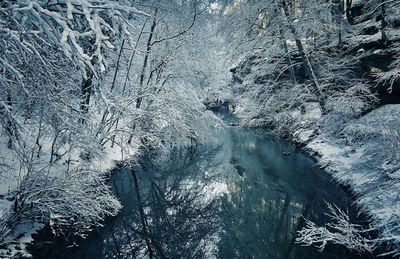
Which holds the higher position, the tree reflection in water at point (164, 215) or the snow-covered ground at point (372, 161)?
the tree reflection in water at point (164, 215)

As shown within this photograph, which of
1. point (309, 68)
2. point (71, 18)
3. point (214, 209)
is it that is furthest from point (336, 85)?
point (71, 18)

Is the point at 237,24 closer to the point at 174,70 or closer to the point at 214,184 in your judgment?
the point at 174,70

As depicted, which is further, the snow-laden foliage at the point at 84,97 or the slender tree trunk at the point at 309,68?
the slender tree trunk at the point at 309,68

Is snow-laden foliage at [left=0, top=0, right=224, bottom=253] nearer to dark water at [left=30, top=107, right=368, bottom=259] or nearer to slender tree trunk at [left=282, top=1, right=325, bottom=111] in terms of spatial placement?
dark water at [left=30, top=107, right=368, bottom=259]

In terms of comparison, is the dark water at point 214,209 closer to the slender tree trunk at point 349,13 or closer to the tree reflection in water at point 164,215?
the tree reflection in water at point 164,215

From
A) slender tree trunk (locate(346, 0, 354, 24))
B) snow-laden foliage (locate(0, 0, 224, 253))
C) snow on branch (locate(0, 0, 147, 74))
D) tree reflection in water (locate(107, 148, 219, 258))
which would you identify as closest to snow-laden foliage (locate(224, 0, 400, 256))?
slender tree trunk (locate(346, 0, 354, 24))

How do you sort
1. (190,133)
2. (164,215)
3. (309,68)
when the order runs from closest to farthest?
(164,215) → (309,68) → (190,133)

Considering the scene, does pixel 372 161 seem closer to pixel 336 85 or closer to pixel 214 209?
pixel 214 209

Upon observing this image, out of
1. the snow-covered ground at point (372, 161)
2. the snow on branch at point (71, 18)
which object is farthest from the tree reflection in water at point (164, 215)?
the snow on branch at point (71, 18)
